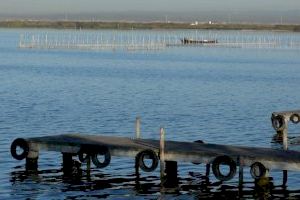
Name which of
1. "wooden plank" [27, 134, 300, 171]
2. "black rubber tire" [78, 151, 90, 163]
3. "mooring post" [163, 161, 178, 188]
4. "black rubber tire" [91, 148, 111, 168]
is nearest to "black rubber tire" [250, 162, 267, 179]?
"wooden plank" [27, 134, 300, 171]

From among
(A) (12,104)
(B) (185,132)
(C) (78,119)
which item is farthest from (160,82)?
(B) (185,132)

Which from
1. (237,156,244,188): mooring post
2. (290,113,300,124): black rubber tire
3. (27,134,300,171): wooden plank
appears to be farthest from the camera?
(290,113,300,124): black rubber tire

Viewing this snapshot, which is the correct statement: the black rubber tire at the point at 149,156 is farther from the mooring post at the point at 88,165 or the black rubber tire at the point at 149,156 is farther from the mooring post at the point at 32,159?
the mooring post at the point at 32,159

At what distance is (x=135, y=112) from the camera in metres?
61.2

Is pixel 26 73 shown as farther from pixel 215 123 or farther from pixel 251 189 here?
pixel 251 189

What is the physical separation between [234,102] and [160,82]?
28408mm

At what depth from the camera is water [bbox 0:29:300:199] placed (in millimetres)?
32844

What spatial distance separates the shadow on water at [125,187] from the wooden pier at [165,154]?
553 mm

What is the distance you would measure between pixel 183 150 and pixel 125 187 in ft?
8.23

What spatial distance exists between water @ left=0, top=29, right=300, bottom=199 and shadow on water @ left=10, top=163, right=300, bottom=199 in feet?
0.12

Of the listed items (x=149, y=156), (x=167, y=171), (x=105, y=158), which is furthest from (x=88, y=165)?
(x=167, y=171)

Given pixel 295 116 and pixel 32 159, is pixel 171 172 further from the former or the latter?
pixel 295 116

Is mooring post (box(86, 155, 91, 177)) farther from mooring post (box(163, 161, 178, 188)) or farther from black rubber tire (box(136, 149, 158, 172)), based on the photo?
mooring post (box(163, 161, 178, 188))

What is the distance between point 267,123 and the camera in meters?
55.5
